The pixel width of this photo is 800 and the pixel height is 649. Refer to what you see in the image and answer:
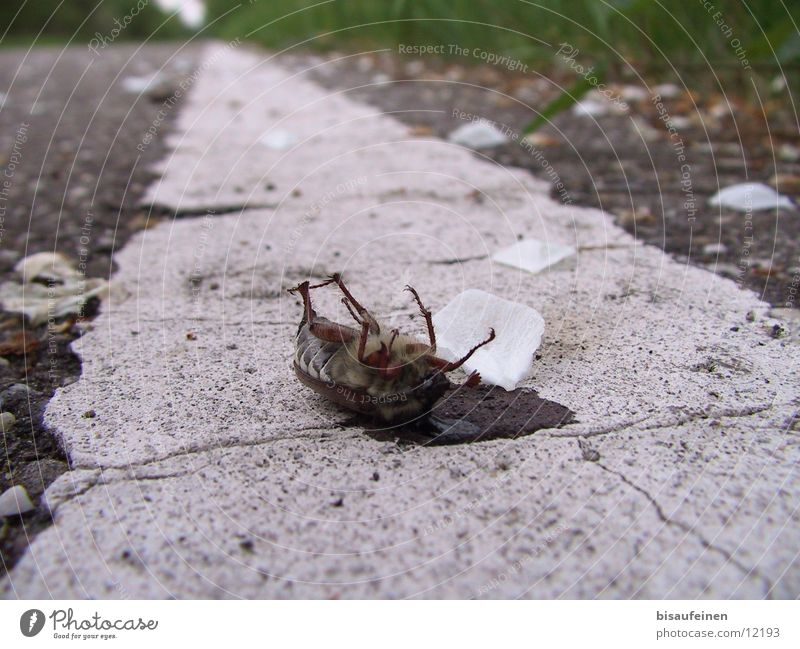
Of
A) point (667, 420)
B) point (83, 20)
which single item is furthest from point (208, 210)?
point (83, 20)

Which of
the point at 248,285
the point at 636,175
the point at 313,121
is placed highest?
the point at 313,121

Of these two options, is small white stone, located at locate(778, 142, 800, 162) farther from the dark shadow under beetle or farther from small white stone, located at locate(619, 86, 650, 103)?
the dark shadow under beetle

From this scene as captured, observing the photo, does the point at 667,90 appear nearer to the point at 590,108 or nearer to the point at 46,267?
the point at 590,108

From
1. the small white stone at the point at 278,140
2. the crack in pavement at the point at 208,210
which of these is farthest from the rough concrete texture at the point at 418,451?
the small white stone at the point at 278,140

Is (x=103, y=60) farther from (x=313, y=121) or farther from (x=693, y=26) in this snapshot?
(x=693, y=26)

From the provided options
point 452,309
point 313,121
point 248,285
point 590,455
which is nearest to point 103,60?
point 313,121
